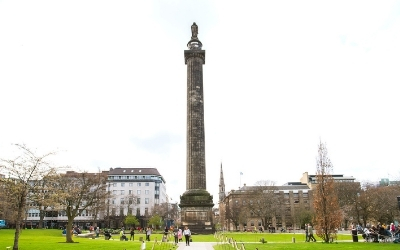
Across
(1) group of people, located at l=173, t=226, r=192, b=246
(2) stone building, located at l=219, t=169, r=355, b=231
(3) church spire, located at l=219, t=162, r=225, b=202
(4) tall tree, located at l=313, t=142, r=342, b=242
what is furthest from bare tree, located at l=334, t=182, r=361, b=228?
(3) church spire, located at l=219, t=162, r=225, b=202

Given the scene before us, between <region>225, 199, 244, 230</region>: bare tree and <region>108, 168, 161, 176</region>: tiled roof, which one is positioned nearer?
<region>225, 199, 244, 230</region>: bare tree

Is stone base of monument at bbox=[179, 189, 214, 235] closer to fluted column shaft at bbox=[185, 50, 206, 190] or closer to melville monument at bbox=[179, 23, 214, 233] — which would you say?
melville monument at bbox=[179, 23, 214, 233]

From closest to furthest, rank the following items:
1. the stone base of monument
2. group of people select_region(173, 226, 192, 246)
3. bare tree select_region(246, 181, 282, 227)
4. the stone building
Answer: group of people select_region(173, 226, 192, 246)
the stone base of monument
bare tree select_region(246, 181, 282, 227)
the stone building

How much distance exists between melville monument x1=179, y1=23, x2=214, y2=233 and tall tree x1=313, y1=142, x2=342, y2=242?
16.7 meters

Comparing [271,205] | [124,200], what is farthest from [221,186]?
[271,205]

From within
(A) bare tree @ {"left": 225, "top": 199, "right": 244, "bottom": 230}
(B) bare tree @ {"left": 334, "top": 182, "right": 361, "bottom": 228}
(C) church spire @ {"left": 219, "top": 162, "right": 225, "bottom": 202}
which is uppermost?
(C) church spire @ {"left": 219, "top": 162, "right": 225, "bottom": 202}

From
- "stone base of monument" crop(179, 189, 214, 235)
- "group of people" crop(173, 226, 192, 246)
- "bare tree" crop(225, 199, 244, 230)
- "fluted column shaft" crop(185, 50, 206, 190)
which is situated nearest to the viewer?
"group of people" crop(173, 226, 192, 246)

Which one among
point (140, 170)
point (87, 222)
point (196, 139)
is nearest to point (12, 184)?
point (196, 139)

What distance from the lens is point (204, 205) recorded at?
1676 inches

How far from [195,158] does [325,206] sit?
66.0ft

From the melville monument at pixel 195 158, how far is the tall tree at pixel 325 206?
1675cm

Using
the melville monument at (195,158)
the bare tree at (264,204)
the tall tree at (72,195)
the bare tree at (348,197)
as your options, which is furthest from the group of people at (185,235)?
the bare tree at (348,197)

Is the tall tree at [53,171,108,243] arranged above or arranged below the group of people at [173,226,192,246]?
above

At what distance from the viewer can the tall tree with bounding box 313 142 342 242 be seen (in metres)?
27.9
